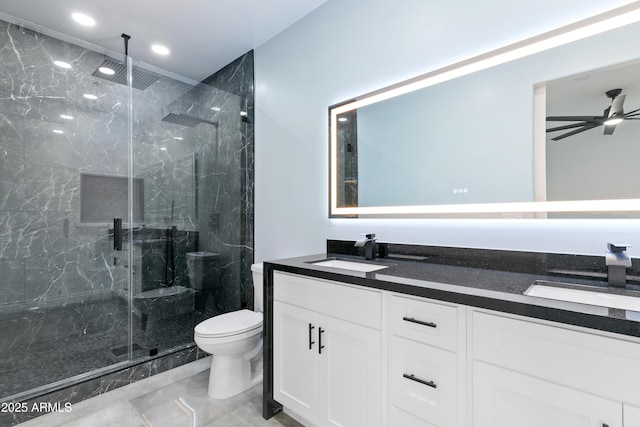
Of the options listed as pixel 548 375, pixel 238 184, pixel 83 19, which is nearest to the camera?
pixel 548 375

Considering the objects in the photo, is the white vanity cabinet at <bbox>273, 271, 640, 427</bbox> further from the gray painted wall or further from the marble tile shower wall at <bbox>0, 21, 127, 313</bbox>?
the marble tile shower wall at <bbox>0, 21, 127, 313</bbox>

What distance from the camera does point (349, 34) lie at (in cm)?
205

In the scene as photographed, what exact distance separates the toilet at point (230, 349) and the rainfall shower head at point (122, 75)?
7.30 ft

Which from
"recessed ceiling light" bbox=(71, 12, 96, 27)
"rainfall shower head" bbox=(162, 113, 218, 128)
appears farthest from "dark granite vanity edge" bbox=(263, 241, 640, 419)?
"recessed ceiling light" bbox=(71, 12, 96, 27)

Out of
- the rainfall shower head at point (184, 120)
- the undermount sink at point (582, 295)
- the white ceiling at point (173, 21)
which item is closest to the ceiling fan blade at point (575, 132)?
the undermount sink at point (582, 295)

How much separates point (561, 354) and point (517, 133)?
1.01 meters

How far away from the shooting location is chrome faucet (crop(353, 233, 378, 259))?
5.92 ft

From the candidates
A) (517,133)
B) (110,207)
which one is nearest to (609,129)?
(517,133)

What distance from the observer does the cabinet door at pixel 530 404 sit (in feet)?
2.60

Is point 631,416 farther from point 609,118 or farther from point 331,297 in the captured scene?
point 609,118

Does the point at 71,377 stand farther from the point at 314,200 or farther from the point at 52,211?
the point at 314,200

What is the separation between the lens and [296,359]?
1.56 m

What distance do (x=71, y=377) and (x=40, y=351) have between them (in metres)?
0.65

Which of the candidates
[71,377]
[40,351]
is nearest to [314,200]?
[71,377]
